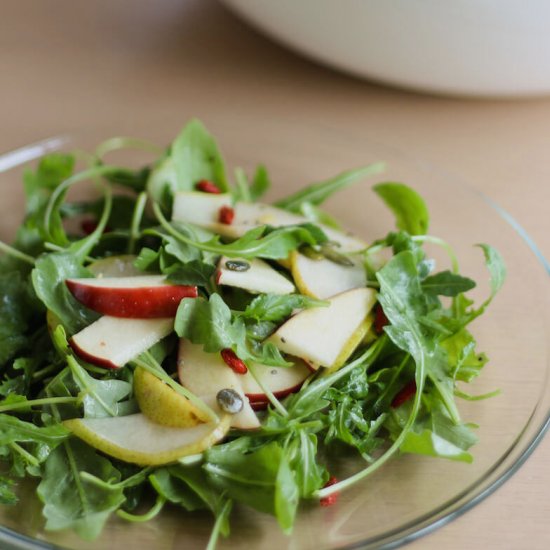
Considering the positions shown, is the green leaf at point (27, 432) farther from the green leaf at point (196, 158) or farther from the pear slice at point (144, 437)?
the green leaf at point (196, 158)

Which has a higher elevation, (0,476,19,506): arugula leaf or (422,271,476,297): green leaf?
(422,271,476,297): green leaf

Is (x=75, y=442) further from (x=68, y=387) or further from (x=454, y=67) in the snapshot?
(x=454, y=67)

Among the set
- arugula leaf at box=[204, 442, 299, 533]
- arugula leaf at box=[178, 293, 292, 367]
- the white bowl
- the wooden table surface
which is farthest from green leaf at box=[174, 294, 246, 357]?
Result: the white bowl

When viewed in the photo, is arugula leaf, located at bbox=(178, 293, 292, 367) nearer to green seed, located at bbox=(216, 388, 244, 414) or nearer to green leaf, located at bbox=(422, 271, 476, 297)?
green seed, located at bbox=(216, 388, 244, 414)

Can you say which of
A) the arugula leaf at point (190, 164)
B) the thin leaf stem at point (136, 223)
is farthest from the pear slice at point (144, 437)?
the arugula leaf at point (190, 164)

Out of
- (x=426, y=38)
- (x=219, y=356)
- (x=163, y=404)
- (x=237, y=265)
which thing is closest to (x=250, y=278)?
→ (x=237, y=265)
